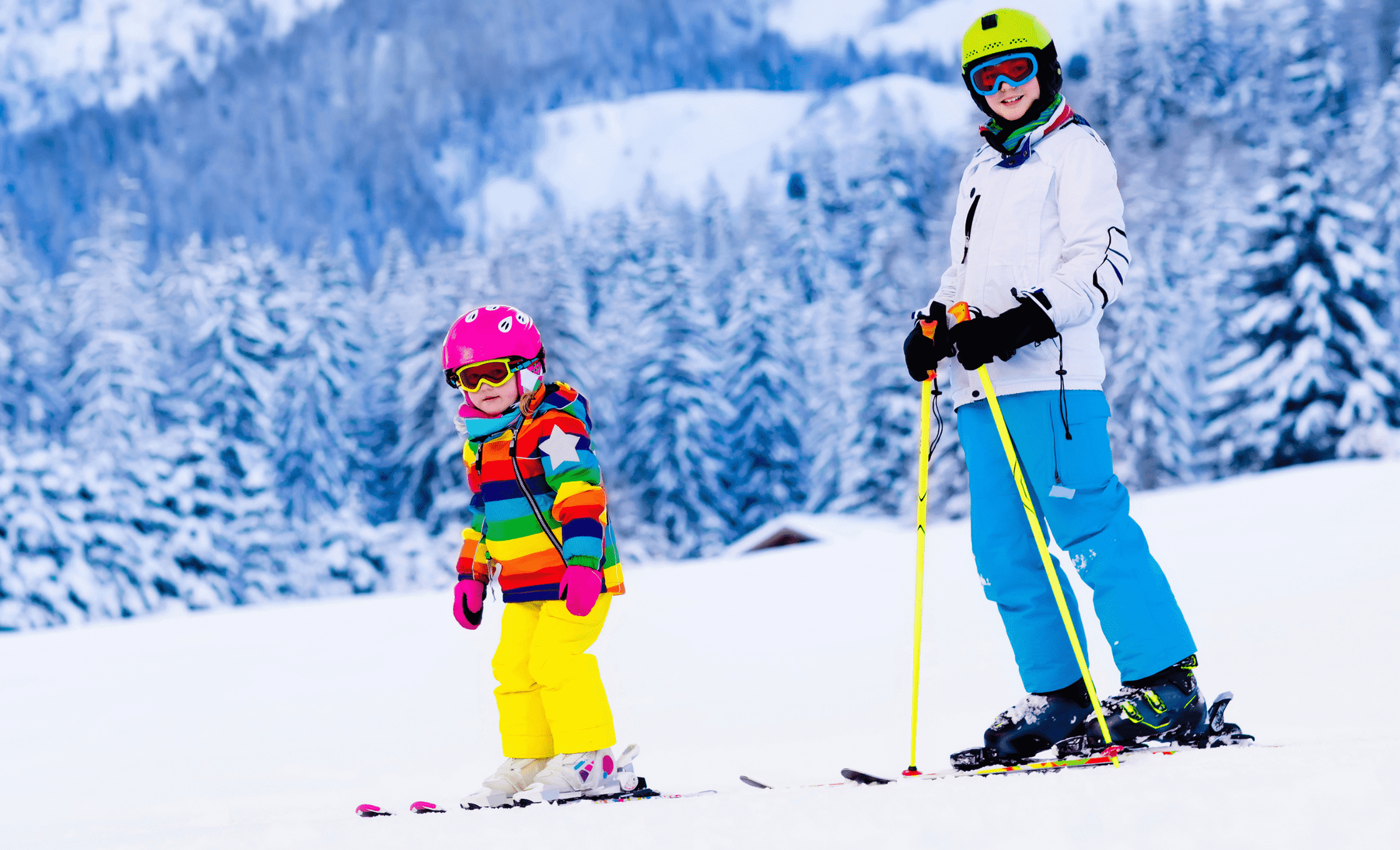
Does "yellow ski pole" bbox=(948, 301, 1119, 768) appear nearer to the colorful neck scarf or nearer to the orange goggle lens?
the colorful neck scarf

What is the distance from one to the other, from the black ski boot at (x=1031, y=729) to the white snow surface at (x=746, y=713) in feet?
1.40

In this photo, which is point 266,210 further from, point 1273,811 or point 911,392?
point 1273,811

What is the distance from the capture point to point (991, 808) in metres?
2.16

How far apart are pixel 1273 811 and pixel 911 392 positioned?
93.4 feet

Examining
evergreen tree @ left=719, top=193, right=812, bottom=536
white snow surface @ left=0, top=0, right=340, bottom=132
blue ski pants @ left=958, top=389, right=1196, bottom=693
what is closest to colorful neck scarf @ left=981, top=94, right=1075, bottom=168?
blue ski pants @ left=958, top=389, right=1196, bottom=693

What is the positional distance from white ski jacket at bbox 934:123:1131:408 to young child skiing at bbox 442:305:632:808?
1163 millimetres

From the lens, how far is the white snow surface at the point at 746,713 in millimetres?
2150

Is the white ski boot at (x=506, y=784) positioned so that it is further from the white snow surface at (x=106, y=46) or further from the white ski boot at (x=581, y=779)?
the white snow surface at (x=106, y=46)

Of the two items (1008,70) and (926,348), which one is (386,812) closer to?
(926,348)

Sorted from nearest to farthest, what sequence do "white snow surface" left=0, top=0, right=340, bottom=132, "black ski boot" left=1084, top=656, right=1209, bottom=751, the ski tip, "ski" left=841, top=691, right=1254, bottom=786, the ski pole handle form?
"ski" left=841, top=691, right=1254, bottom=786
the ski tip
"black ski boot" left=1084, top=656, right=1209, bottom=751
the ski pole handle
"white snow surface" left=0, top=0, right=340, bottom=132

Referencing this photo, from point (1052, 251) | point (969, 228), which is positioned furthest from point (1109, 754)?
point (969, 228)

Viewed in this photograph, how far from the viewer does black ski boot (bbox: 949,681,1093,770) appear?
299 centimetres

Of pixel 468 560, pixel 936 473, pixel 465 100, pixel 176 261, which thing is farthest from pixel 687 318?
pixel 465 100

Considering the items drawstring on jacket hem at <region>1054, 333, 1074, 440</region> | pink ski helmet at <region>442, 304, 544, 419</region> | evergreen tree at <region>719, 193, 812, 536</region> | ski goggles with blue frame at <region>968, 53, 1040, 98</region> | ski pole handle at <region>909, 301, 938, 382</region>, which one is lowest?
evergreen tree at <region>719, 193, 812, 536</region>
